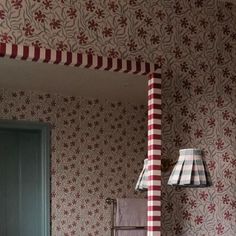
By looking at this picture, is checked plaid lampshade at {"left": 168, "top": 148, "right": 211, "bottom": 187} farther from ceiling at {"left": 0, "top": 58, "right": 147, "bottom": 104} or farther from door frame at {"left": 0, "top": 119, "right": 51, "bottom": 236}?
door frame at {"left": 0, "top": 119, "right": 51, "bottom": 236}

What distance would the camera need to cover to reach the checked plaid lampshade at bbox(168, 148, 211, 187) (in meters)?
2.02

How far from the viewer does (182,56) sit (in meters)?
2.22

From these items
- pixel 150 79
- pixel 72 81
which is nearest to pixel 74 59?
pixel 72 81

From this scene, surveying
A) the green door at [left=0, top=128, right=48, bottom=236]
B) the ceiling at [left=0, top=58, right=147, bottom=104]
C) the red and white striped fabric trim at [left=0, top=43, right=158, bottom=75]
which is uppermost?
the red and white striped fabric trim at [left=0, top=43, right=158, bottom=75]

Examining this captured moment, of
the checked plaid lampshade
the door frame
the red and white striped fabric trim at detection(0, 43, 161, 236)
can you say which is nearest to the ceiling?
the red and white striped fabric trim at detection(0, 43, 161, 236)

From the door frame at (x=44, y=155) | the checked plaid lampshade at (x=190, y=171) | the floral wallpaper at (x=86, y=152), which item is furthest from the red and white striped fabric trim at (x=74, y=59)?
the checked plaid lampshade at (x=190, y=171)

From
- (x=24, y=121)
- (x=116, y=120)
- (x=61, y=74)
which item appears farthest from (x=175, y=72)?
(x=24, y=121)

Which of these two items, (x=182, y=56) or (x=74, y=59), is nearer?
(x=74, y=59)

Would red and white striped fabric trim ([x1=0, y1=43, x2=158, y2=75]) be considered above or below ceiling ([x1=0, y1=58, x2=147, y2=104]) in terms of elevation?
above

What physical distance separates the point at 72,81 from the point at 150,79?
315mm

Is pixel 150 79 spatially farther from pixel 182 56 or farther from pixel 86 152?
pixel 86 152

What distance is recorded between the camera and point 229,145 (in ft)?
7.47

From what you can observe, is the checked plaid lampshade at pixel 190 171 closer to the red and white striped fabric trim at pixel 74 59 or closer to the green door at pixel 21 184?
the red and white striped fabric trim at pixel 74 59

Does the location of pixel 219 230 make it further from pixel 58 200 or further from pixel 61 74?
pixel 61 74
